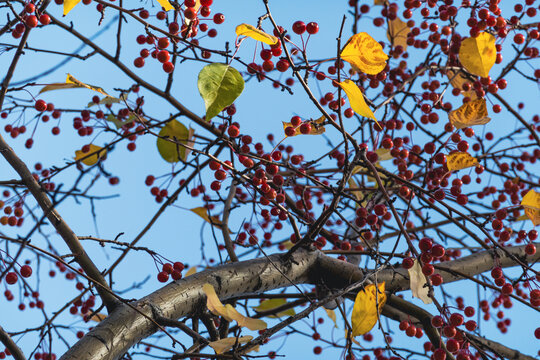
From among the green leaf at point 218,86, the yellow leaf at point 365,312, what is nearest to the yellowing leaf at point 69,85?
the green leaf at point 218,86

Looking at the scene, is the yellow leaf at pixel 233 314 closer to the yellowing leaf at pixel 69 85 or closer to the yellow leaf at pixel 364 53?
the yellow leaf at pixel 364 53

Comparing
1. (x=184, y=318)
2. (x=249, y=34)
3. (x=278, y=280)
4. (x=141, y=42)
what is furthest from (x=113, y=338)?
(x=141, y=42)

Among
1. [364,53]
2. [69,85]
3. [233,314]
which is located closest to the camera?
[233,314]

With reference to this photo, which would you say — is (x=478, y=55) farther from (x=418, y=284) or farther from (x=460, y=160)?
(x=418, y=284)

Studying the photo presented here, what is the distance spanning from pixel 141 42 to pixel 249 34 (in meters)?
0.40

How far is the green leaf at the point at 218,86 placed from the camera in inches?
28.4

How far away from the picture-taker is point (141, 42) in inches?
41.6

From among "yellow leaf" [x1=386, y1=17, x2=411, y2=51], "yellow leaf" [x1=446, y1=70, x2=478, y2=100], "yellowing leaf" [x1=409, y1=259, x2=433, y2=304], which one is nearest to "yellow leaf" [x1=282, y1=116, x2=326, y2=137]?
"yellowing leaf" [x1=409, y1=259, x2=433, y2=304]

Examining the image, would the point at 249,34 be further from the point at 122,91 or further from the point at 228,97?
the point at 122,91

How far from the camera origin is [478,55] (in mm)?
965

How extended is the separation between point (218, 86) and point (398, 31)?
3.02 feet

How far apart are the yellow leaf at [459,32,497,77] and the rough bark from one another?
1.04ft

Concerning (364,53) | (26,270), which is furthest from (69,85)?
(364,53)

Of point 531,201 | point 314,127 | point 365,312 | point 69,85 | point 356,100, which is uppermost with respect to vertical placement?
point 69,85
